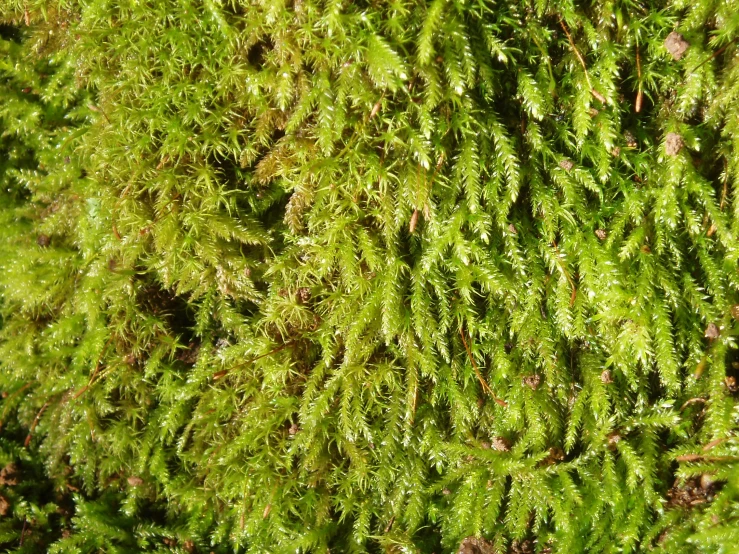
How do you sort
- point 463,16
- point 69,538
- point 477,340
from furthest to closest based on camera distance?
point 69,538 < point 477,340 < point 463,16

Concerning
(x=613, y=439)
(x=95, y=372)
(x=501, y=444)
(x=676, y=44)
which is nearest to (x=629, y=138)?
(x=676, y=44)

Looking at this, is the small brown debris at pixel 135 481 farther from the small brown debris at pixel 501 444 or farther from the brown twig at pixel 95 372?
the small brown debris at pixel 501 444

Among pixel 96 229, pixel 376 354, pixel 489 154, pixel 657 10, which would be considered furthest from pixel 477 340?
pixel 96 229

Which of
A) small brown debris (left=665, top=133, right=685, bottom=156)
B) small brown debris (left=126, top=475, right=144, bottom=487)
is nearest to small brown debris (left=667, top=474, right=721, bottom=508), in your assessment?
small brown debris (left=665, top=133, right=685, bottom=156)

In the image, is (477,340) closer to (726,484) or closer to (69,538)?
(726,484)

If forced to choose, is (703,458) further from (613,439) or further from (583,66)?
(583,66)

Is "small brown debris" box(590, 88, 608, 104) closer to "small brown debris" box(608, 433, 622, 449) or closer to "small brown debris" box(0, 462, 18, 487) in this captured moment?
"small brown debris" box(608, 433, 622, 449)
